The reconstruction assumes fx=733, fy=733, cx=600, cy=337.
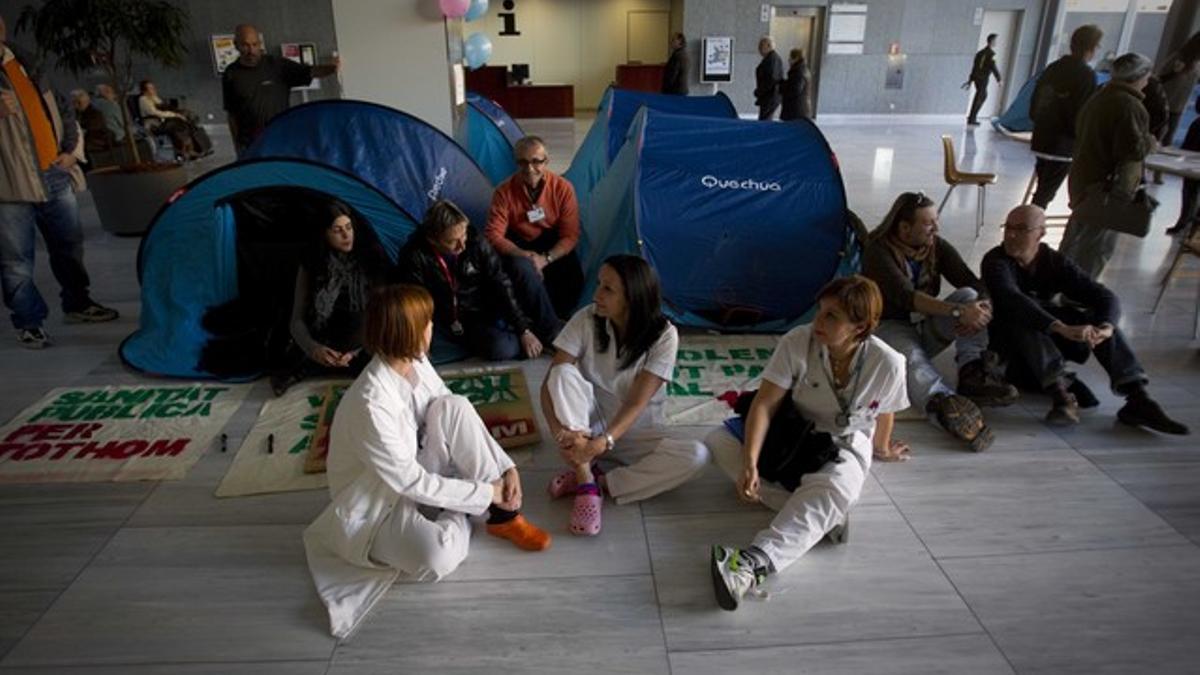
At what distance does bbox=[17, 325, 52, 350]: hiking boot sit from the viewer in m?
3.54

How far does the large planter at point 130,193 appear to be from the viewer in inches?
214

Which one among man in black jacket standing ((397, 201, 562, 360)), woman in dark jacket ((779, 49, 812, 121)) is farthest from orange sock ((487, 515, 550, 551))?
woman in dark jacket ((779, 49, 812, 121))

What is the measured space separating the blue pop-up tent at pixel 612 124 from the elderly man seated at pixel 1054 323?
84.8 inches

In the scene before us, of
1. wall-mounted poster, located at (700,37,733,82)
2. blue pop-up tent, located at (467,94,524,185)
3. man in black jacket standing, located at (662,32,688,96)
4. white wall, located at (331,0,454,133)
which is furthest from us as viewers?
wall-mounted poster, located at (700,37,733,82)

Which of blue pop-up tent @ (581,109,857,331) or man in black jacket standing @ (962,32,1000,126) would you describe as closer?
blue pop-up tent @ (581,109,857,331)

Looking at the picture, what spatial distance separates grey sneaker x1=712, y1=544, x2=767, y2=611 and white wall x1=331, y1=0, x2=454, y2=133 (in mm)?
4073

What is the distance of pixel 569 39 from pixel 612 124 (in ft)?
39.1

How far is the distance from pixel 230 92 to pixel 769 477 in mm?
4790

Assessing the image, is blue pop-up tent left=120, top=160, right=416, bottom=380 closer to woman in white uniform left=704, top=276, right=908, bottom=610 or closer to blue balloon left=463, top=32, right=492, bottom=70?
woman in white uniform left=704, top=276, right=908, bottom=610

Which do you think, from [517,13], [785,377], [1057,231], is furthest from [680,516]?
[517,13]

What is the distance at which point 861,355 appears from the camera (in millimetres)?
2100

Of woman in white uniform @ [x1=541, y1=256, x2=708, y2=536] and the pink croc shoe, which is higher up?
woman in white uniform @ [x1=541, y1=256, x2=708, y2=536]

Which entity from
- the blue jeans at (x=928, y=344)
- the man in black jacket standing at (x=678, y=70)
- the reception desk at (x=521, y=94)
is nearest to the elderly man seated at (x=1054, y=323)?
the blue jeans at (x=928, y=344)

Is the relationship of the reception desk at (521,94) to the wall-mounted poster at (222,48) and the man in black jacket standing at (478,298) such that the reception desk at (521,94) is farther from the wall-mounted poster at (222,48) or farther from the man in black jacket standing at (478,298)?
the man in black jacket standing at (478,298)
